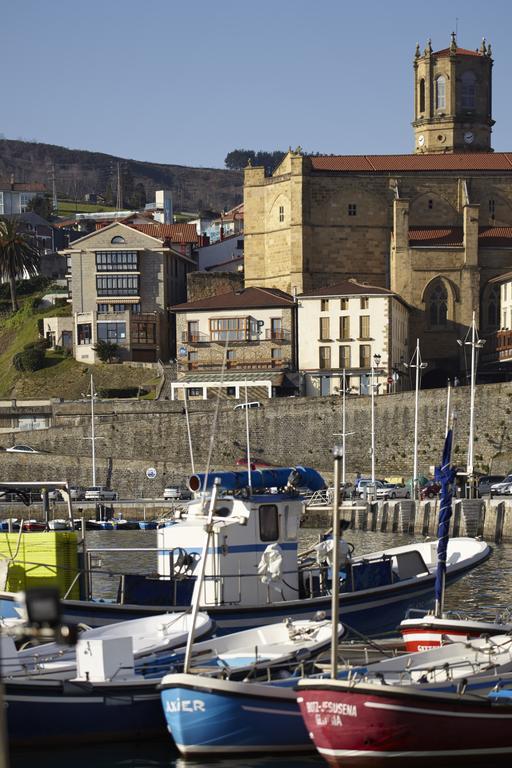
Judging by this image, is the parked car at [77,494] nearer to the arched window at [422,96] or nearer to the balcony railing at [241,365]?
the balcony railing at [241,365]

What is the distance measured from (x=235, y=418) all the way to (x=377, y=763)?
6506 centimetres

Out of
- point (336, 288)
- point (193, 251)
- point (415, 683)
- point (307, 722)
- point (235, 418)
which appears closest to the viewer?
point (307, 722)

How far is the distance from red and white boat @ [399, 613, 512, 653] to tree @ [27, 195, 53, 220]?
15932 centimetres

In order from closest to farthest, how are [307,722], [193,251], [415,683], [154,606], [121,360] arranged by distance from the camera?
1. [307,722]
2. [415,683]
3. [154,606]
4. [121,360]
5. [193,251]

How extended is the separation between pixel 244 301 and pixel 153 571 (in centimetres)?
5097

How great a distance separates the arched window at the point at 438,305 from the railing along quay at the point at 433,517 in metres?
31.5

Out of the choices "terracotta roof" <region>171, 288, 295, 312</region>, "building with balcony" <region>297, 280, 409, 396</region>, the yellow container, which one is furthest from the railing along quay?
the yellow container

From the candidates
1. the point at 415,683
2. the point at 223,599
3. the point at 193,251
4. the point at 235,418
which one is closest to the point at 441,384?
the point at 235,418

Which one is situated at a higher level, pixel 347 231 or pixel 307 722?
pixel 347 231

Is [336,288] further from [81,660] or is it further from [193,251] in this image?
[81,660]

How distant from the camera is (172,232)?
119 m

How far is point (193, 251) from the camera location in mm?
119312

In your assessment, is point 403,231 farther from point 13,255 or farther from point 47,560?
point 47,560

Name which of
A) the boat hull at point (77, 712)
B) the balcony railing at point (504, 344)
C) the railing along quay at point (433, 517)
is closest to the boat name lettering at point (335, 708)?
the boat hull at point (77, 712)
